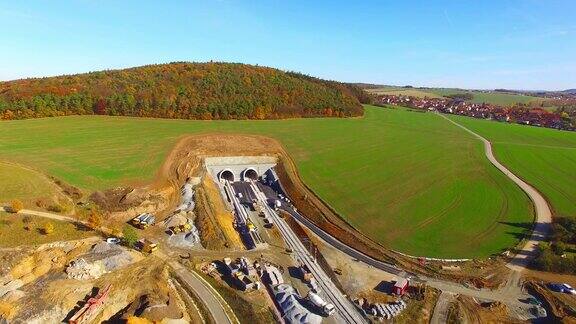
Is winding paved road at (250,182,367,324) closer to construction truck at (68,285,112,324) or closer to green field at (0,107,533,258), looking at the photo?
green field at (0,107,533,258)

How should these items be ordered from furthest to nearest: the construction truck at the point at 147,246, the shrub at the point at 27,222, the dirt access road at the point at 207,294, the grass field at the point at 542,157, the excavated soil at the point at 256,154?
the grass field at the point at 542,157
the excavated soil at the point at 256,154
the construction truck at the point at 147,246
the shrub at the point at 27,222
the dirt access road at the point at 207,294

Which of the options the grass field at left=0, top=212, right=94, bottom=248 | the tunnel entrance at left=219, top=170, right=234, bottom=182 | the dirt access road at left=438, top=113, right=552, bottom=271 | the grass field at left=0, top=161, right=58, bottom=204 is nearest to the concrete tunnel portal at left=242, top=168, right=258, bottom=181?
the tunnel entrance at left=219, top=170, right=234, bottom=182

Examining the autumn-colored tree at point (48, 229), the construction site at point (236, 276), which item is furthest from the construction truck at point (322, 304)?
the autumn-colored tree at point (48, 229)

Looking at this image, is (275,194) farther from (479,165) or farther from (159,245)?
(479,165)

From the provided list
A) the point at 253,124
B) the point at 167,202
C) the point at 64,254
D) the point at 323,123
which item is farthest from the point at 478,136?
the point at 64,254

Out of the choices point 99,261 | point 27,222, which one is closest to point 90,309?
point 99,261

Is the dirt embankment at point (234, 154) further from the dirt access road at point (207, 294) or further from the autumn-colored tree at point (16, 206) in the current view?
the dirt access road at point (207, 294)
